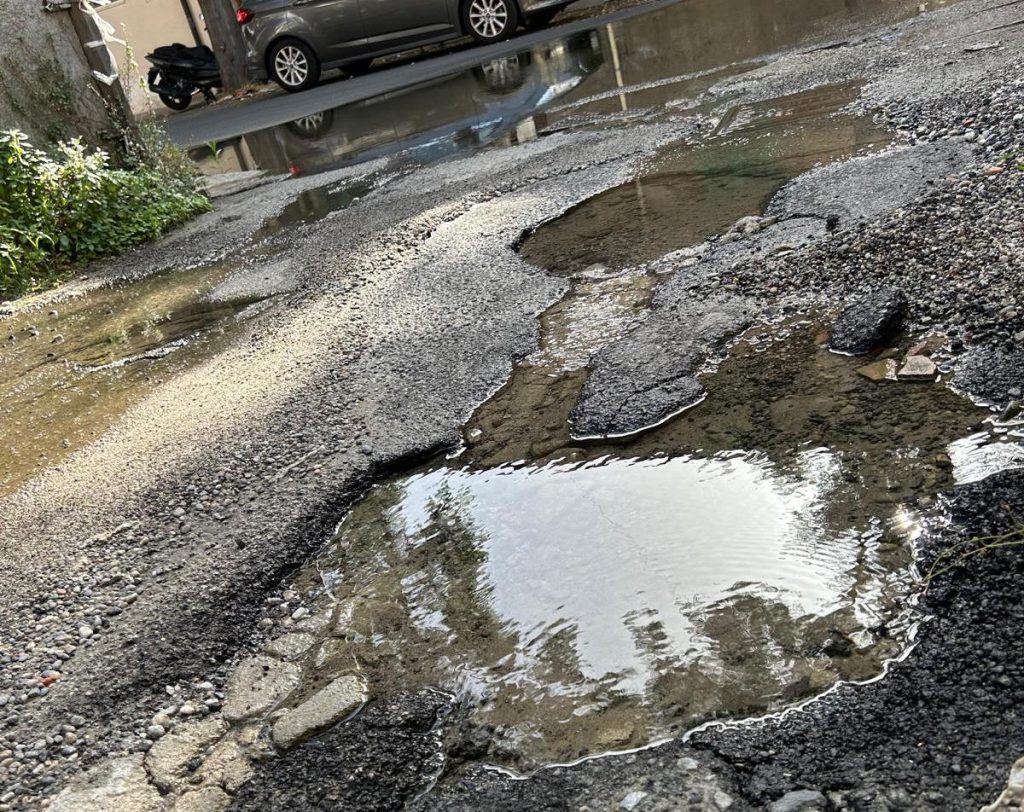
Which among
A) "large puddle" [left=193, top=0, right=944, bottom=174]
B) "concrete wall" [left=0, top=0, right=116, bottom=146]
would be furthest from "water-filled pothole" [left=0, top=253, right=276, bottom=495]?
"large puddle" [left=193, top=0, right=944, bottom=174]

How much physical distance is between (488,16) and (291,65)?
3114 mm

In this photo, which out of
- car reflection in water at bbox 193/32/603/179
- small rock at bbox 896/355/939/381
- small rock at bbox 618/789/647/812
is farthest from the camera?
car reflection in water at bbox 193/32/603/179

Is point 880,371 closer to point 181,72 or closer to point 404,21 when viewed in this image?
point 404,21

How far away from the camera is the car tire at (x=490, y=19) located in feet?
41.4

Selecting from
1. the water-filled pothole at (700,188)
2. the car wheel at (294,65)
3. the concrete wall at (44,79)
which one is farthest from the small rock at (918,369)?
the car wheel at (294,65)

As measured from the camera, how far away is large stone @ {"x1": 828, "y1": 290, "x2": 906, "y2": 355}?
2.99m

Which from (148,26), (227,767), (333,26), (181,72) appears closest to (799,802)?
(227,767)

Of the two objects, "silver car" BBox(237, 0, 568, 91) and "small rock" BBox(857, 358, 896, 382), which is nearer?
"small rock" BBox(857, 358, 896, 382)

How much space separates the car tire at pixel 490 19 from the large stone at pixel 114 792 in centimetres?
1233

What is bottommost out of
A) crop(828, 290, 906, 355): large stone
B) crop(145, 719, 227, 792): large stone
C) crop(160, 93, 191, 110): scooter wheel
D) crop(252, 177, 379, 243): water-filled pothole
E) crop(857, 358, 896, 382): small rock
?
crop(145, 719, 227, 792): large stone

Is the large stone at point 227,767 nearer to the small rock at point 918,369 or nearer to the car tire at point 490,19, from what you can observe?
the small rock at point 918,369

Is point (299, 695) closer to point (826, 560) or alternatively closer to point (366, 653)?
point (366, 653)

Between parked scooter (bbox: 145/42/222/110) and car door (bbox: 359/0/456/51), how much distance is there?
584 centimetres

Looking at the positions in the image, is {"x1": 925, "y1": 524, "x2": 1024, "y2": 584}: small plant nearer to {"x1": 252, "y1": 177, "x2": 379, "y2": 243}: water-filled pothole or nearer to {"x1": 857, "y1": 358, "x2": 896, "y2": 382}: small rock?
{"x1": 857, "y1": 358, "x2": 896, "y2": 382}: small rock
